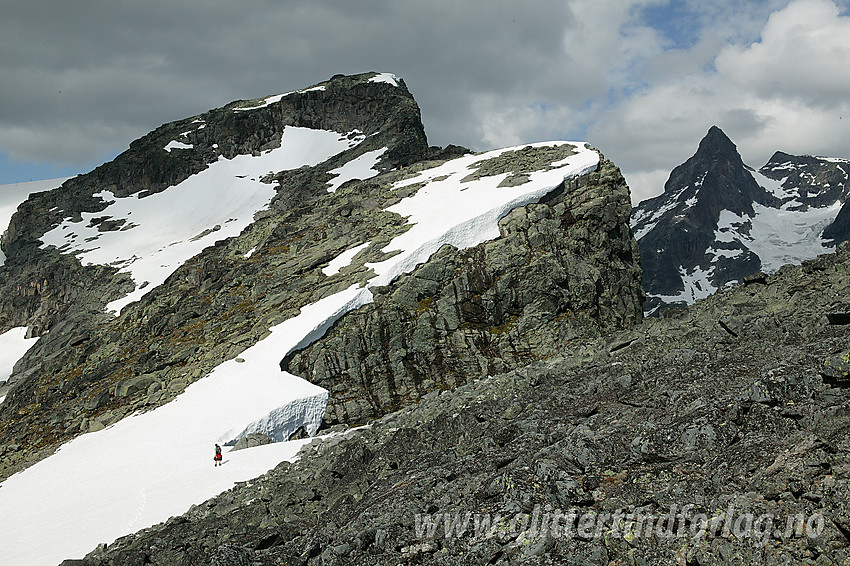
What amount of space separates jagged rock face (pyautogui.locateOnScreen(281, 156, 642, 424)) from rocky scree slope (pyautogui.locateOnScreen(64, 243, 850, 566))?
10.3 meters

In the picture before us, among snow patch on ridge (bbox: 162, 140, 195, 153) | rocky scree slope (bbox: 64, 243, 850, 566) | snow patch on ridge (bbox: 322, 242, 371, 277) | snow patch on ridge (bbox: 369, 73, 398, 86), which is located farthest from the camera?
snow patch on ridge (bbox: 369, 73, 398, 86)

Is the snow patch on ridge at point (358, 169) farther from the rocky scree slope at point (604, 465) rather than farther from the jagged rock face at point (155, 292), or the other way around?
the rocky scree slope at point (604, 465)

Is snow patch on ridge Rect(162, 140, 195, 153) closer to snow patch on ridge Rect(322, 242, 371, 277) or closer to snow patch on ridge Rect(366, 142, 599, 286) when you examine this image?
snow patch on ridge Rect(366, 142, 599, 286)

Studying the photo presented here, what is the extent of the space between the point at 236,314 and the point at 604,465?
34.5 m

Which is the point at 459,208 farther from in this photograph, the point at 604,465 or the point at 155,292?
the point at 604,465

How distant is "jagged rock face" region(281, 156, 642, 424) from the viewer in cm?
3167

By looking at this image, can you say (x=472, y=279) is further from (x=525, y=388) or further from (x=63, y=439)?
(x=63, y=439)

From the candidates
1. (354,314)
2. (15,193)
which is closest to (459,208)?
(354,314)

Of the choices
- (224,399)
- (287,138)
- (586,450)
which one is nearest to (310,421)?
(224,399)

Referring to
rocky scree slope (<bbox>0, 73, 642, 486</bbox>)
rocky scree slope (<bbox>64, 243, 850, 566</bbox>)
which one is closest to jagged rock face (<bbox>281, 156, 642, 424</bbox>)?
rocky scree slope (<bbox>0, 73, 642, 486</bbox>)

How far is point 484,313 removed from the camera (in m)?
34.6

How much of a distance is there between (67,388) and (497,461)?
3803 cm

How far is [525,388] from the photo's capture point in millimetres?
20078

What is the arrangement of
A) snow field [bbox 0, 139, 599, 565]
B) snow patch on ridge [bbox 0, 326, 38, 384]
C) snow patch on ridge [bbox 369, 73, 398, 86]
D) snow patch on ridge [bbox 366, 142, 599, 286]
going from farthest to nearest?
snow patch on ridge [bbox 369, 73, 398, 86] < snow patch on ridge [bbox 0, 326, 38, 384] < snow patch on ridge [bbox 366, 142, 599, 286] < snow field [bbox 0, 139, 599, 565]
